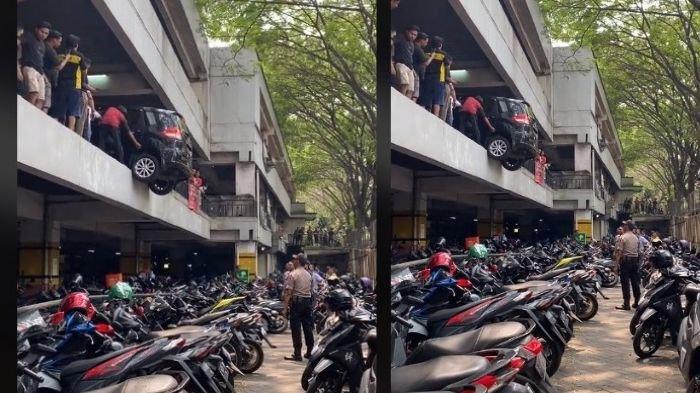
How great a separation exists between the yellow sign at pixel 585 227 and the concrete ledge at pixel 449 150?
128 millimetres

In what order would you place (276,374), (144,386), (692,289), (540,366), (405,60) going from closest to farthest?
(144,386)
(276,374)
(540,366)
(405,60)
(692,289)

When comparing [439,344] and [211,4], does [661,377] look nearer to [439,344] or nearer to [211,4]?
[439,344]

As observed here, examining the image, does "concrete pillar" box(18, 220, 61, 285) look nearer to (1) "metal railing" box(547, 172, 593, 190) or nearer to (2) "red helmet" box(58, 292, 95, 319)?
(2) "red helmet" box(58, 292, 95, 319)

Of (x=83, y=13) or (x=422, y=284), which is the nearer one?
(x=83, y=13)

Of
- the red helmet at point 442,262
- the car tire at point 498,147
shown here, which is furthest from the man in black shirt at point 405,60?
the red helmet at point 442,262

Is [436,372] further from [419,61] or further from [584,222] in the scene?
[419,61]

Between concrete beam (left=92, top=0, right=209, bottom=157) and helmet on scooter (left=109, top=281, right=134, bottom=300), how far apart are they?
484 mm

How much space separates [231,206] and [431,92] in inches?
39.1

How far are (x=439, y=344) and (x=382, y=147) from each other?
846 mm

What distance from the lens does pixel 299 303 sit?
8.59ft

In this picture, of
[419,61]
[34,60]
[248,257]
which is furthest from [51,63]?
[419,61]

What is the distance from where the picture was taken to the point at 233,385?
2.48m

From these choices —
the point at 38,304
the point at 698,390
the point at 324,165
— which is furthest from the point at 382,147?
the point at 698,390

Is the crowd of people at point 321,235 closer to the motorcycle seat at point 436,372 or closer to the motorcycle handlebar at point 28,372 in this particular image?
the motorcycle seat at point 436,372
